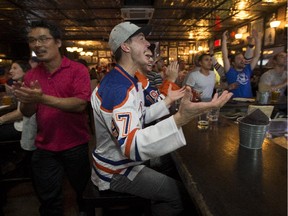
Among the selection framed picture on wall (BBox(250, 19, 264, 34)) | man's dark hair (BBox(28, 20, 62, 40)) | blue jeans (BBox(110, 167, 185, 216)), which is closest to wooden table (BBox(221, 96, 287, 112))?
blue jeans (BBox(110, 167, 185, 216))

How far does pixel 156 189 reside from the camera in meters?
1.45

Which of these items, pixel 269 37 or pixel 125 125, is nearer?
pixel 125 125

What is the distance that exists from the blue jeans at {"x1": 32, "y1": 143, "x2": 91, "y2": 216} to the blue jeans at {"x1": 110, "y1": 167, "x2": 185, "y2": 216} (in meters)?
0.69

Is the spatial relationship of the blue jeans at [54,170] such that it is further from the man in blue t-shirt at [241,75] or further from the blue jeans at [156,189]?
the man in blue t-shirt at [241,75]

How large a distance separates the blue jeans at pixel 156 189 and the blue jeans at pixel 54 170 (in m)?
0.69

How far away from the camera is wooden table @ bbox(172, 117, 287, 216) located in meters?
0.83

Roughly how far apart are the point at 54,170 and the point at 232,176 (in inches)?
61.6

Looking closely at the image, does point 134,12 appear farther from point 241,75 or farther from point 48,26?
point 48,26

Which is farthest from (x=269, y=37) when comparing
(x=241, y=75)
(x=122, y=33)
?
(x=122, y=33)

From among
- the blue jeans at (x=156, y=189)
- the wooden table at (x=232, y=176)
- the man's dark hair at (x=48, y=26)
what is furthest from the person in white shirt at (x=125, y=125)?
the man's dark hair at (x=48, y=26)

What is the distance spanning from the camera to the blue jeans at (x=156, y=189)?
1438 mm

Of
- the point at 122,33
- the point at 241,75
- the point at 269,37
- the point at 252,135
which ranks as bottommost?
the point at 252,135

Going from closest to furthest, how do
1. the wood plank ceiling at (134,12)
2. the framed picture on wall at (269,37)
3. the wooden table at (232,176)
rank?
the wooden table at (232,176)
the wood plank ceiling at (134,12)
the framed picture on wall at (269,37)

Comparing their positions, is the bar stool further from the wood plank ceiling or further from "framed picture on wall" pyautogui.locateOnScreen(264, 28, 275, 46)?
"framed picture on wall" pyautogui.locateOnScreen(264, 28, 275, 46)
